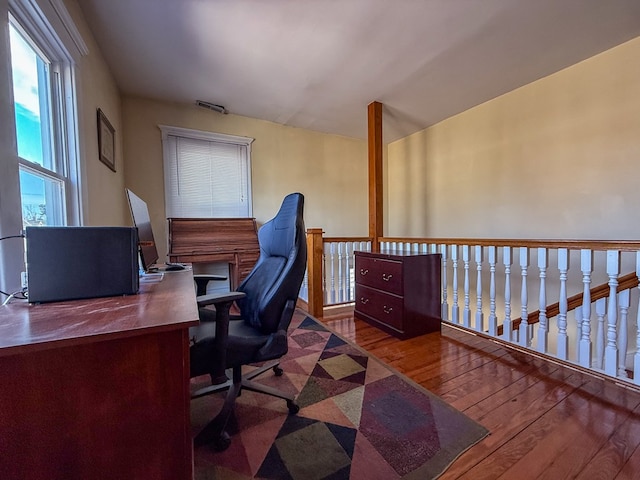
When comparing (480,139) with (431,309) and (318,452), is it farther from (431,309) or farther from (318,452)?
(318,452)

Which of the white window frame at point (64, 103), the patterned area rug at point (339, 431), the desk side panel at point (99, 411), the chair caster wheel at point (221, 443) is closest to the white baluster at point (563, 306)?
the patterned area rug at point (339, 431)

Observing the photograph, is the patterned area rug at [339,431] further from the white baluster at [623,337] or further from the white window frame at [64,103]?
the white window frame at [64,103]

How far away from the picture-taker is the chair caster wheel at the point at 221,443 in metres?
1.17

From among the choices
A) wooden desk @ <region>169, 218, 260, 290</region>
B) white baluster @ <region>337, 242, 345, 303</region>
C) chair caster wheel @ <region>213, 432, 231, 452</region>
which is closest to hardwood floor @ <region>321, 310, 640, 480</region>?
chair caster wheel @ <region>213, 432, 231, 452</region>

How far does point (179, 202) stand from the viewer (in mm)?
3533

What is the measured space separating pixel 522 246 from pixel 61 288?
2.66m

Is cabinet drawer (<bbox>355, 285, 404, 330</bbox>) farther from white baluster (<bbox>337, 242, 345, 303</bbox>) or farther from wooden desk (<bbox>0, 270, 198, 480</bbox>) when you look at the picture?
wooden desk (<bbox>0, 270, 198, 480</bbox>)

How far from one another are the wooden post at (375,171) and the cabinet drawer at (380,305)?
775mm

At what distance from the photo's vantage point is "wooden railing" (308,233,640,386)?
1.62 metres

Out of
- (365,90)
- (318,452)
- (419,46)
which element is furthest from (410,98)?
(318,452)

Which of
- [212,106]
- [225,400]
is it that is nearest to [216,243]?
[212,106]

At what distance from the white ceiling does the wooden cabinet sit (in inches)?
74.7

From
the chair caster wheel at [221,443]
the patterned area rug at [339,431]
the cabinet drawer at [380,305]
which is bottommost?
the patterned area rug at [339,431]

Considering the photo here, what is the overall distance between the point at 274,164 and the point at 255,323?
316 centimetres
